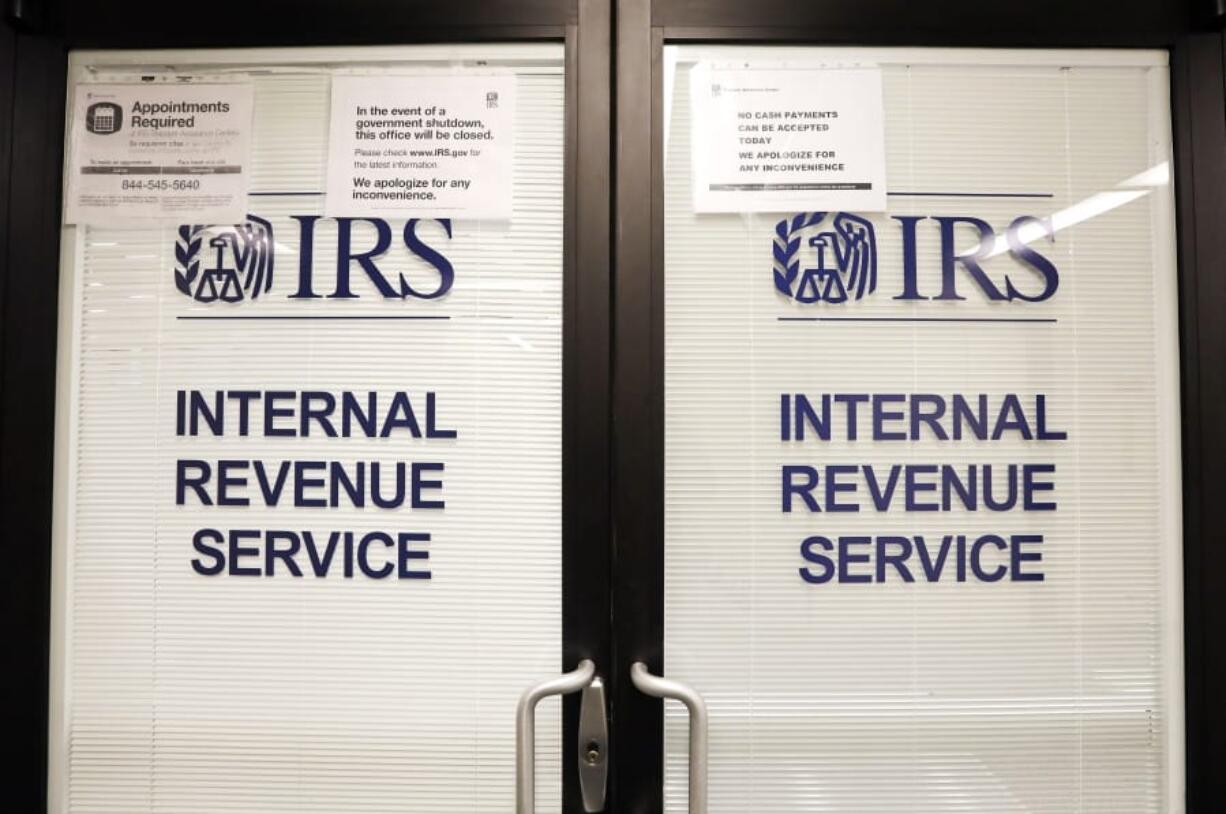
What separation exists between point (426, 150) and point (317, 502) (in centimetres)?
54

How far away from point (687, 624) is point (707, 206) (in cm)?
60

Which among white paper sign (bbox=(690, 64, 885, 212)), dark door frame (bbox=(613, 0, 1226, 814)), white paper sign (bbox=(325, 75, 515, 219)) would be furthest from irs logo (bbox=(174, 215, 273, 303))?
white paper sign (bbox=(690, 64, 885, 212))

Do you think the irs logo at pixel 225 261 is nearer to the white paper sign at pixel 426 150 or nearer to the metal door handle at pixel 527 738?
the white paper sign at pixel 426 150

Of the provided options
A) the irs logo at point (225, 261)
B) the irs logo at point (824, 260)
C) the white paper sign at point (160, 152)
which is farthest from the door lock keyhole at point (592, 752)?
the white paper sign at point (160, 152)

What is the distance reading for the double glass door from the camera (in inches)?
39.8

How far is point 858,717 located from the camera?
1011mm

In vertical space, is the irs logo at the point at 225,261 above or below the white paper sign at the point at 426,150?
below

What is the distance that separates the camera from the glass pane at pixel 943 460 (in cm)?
101

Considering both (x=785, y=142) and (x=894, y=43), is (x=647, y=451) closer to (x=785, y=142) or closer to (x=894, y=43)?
(x=785, y=142)

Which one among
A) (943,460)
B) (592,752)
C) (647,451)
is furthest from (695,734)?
(943,460)

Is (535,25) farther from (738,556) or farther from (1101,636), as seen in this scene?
(1101,636)

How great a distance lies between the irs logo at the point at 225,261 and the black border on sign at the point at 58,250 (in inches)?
7.4

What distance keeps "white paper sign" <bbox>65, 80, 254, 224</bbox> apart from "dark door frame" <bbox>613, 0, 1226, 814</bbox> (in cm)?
58

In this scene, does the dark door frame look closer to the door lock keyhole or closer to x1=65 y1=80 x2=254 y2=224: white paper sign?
the door lock keyhole
